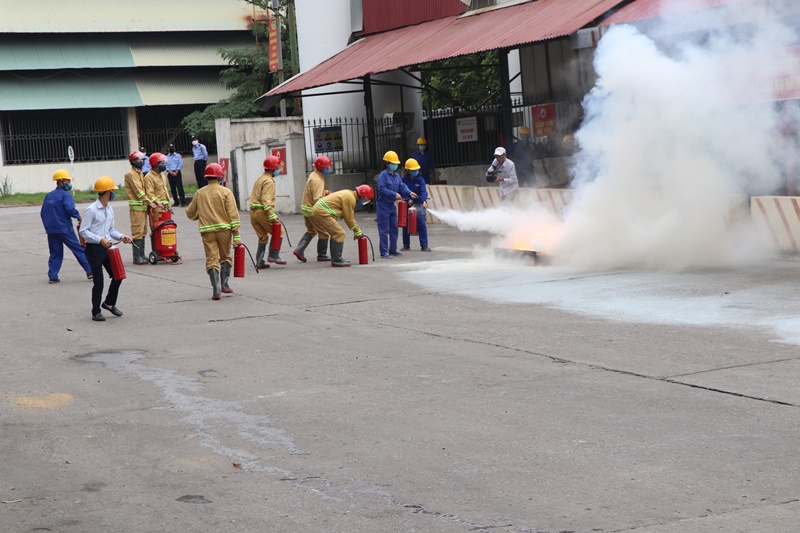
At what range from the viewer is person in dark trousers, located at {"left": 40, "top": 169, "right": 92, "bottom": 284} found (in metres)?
16.6

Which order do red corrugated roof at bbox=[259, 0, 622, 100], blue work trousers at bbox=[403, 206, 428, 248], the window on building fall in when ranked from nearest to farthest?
blue work trousers at bbox=[403, 206, 428, 248], red corrugated roof at bbox=[259, 0, 622, 100], the window on building

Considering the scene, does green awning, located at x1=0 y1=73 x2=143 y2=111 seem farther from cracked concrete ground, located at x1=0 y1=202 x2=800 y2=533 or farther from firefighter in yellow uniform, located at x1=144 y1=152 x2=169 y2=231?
cracked concrete ground, located at x1=0 y1=202 x2=800 y2=533

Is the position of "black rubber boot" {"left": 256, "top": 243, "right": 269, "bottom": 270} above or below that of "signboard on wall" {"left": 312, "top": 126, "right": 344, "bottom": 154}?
below

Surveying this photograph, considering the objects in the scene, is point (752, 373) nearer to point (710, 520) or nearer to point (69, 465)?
point (710, 520)

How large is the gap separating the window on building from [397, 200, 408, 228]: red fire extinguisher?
2645cm

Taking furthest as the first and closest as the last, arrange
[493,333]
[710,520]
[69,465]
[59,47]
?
[59,47]
[493,333]
[69,465]
[710,520]

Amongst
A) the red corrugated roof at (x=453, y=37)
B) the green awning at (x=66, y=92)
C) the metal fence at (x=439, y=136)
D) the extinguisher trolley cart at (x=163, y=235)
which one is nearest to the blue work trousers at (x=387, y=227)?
the extinguisher trolley cart at (x=163, y=235)

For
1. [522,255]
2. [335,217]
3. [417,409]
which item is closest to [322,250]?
[335,217]

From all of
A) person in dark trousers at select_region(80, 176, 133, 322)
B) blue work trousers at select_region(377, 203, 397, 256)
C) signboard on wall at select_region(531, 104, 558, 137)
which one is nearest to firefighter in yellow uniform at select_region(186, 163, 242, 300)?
person in dark trousers at select_region(80, 176, 133, 322)

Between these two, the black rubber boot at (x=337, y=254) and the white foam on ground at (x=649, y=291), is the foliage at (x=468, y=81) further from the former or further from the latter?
the white foam on ground at (x=649, y=291)

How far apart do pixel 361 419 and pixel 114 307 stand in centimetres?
626

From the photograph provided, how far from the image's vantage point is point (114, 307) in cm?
1321

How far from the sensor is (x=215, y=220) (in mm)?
14117

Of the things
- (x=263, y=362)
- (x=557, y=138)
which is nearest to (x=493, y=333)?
(x=263, y=362)
